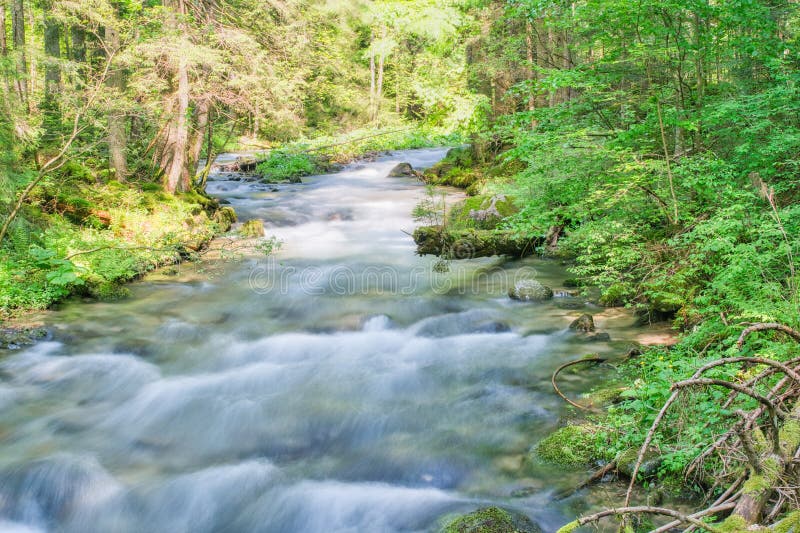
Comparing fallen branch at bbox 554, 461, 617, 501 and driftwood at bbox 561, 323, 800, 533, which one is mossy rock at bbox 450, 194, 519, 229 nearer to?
Result: fallen branch at bbox 554, 461, 617, 501

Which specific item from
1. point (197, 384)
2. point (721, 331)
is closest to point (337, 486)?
point (197, 384)

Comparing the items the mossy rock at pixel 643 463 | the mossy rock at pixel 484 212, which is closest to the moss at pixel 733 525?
the mossy rock at pixel 643 463

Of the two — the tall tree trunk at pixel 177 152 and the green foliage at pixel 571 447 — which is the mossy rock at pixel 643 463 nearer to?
the green foliage at pixel 571 447

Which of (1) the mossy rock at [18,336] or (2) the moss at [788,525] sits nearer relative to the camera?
(2) the moss at [788,525]

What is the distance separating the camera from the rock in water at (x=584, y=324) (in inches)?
321

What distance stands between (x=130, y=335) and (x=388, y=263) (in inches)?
216

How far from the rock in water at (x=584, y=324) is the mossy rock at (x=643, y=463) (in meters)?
3.41

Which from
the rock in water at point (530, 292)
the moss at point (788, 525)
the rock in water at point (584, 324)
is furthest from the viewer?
the rock in water at point (530, 292)

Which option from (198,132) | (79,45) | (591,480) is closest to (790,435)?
(591,480)

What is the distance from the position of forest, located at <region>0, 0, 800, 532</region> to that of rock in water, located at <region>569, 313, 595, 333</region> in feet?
1.91

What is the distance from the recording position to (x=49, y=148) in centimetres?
1123

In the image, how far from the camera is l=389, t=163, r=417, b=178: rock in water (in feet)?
69.1

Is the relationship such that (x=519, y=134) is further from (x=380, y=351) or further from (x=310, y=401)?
(x=310, y=401)

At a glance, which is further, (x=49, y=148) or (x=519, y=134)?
(x=49, y=148)
